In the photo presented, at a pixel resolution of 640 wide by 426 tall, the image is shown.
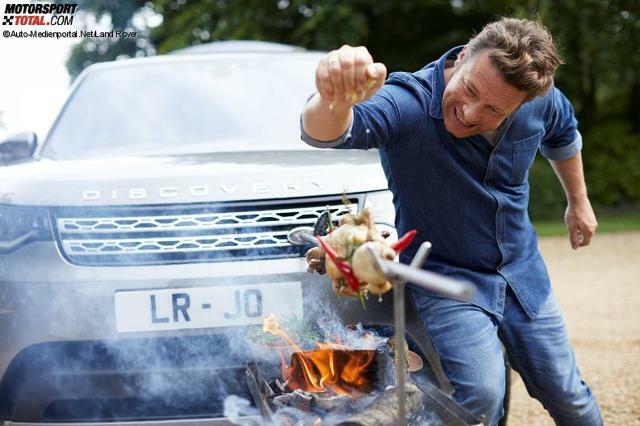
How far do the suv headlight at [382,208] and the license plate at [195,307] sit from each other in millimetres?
541

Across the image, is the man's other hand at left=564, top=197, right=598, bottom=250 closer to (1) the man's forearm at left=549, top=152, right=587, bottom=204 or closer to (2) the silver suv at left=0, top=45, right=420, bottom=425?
(1) the man's forearm at left=549, top=152, right=587, bottom=204

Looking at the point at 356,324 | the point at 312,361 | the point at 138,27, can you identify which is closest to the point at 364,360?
the point at 312,361

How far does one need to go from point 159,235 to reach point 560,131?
65.7 inches

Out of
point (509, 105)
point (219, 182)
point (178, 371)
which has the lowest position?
point (178, 371)

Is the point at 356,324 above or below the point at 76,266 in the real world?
below

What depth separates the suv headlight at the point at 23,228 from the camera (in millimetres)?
3117

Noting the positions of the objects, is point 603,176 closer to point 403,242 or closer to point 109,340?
point 109,340

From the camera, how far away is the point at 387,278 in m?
1.94

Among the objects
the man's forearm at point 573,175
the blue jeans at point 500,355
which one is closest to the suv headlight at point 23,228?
the blue jeans at point 500,355

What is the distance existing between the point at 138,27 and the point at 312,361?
17.9m

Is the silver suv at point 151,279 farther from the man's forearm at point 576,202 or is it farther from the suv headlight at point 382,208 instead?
the man's forearm at point 576,202

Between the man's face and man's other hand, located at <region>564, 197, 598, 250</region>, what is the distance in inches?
39.9

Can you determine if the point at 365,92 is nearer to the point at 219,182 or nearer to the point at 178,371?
the point at 219,182

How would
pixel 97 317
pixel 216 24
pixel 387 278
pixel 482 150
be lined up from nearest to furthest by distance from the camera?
pixel 387 278 → pixel 482 150 → pixel 97 317 → pixel 216 24
